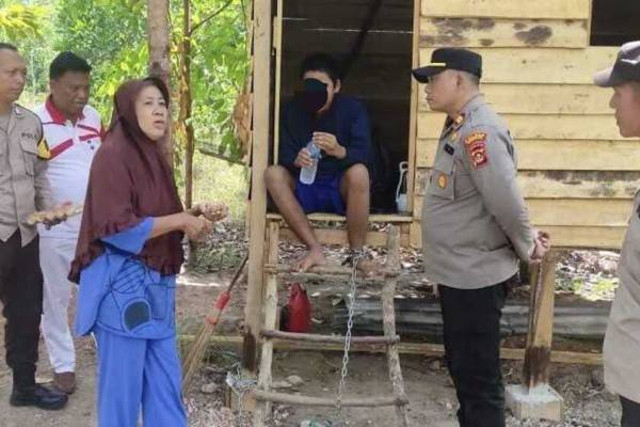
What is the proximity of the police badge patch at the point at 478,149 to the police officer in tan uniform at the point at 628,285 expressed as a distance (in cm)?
98

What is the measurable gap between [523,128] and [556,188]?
0.41 meters

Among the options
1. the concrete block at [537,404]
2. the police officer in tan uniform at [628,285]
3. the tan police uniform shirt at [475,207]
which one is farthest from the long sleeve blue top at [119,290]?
the concrete block at [537,404]

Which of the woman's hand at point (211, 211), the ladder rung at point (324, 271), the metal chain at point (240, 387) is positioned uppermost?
the woman's hand at point (211, 211)

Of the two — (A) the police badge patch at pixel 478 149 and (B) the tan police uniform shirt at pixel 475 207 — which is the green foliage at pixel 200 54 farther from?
(A) the police badge patch at pixel 478 149

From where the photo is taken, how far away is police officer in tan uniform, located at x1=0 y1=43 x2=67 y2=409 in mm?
4094

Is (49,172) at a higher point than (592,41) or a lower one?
lower

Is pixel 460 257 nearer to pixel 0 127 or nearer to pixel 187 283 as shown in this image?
pixel 0 127

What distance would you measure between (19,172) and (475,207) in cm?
239

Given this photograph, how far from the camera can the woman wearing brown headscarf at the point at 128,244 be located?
122 inches

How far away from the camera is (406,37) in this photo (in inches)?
313

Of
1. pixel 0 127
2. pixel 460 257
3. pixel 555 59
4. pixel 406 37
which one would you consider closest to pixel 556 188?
pixel 555 59

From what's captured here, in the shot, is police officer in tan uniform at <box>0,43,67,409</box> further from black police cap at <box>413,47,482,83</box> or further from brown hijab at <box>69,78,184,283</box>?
black police cap at <box>413,47,482,83</box>

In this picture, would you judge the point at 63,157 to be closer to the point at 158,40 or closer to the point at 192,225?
the point at 158,40

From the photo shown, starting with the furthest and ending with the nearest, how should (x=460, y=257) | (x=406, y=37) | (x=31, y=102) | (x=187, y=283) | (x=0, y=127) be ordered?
(x=31, y=102) < (x=406, y=37) < (x=187, y=283) < (x=0, y=127) < (x=460, y=257)
